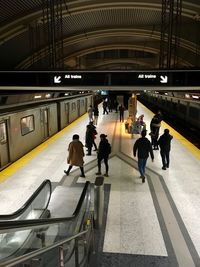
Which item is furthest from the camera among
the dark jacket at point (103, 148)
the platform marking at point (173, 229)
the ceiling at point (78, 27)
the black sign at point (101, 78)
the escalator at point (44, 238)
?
the ceiling at point (78, 27)

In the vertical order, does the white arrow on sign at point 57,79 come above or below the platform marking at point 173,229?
above

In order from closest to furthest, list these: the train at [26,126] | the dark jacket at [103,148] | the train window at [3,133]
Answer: the dark jacket at [103,148] < the train window at [3,133] < the train at [26,126]

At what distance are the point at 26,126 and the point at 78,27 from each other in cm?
1025

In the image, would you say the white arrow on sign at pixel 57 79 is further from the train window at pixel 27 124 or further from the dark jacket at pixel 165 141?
the train window at pixel 27 124

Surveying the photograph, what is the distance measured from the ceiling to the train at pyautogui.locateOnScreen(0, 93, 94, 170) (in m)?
2.17

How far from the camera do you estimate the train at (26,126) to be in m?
8.88

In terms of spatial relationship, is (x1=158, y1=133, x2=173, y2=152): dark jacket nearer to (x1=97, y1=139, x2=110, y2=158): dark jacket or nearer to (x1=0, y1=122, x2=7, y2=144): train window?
(x1=97, y1=139, x2=110, y2=158): dark jacket

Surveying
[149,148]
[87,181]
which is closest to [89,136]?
[149,148]

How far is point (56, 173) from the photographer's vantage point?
8.40 m

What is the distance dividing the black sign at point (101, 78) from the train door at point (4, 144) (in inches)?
Answer: 79.1

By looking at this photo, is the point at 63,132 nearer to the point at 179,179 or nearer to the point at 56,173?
the point at 56,173

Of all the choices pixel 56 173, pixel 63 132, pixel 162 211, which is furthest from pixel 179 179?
pixel 63 132

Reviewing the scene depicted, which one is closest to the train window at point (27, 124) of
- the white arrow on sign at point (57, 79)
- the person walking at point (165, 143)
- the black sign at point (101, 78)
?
the black sign at point (101, 78)

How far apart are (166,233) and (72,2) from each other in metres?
11.8
